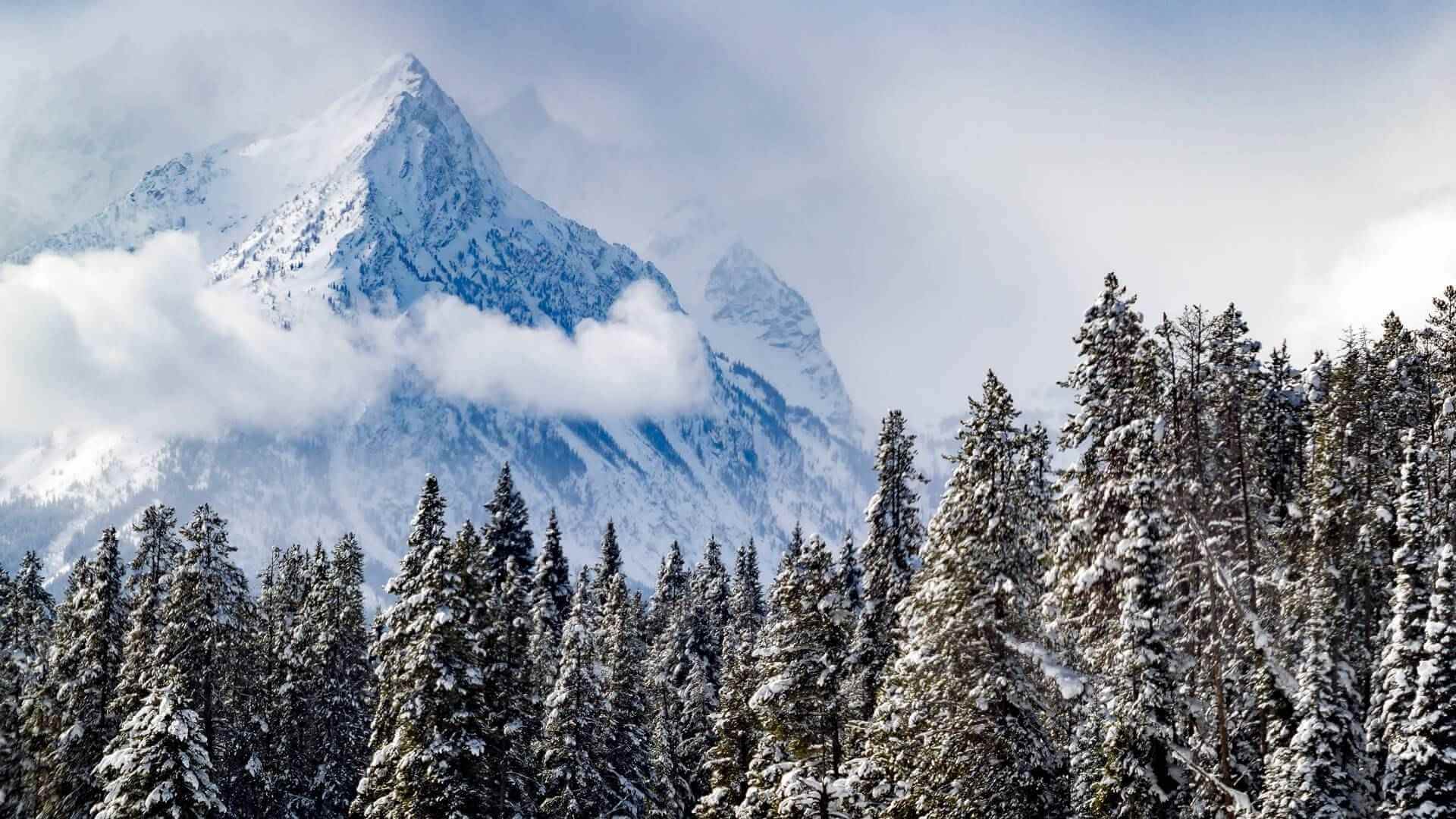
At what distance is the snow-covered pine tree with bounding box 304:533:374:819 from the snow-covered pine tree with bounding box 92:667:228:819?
2155 cm

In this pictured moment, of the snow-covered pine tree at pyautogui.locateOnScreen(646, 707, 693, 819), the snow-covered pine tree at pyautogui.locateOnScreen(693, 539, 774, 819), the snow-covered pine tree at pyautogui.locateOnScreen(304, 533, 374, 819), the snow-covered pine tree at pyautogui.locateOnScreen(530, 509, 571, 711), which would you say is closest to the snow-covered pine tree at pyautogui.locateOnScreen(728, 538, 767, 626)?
the snow-covered pine tree at pyautogui.locateOnScreen(530, 509, 571, 711)

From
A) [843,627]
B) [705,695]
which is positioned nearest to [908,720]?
[843,627]

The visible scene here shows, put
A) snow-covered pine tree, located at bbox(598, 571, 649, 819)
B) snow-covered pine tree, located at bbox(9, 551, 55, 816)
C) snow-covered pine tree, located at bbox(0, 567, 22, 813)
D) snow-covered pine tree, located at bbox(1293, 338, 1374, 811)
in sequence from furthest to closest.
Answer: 1. snow-covered pine tree, located at bbox(598, 571, 649, 819)
2. snow-covered pine tree, located at bbox(0, 567, 22, 813)
3. snow-covered pine tree, located at bbox(9, 551, 55, 816)
4. snow-covered pine tree, located at bbox(1293, 338, 1374, 811)

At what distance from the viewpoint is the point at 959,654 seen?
984 inches

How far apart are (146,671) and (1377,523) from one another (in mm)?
47704

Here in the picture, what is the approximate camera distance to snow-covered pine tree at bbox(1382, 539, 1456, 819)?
2981 centimetres

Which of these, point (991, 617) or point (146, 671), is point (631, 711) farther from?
point (991, 617)

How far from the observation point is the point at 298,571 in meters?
67.0

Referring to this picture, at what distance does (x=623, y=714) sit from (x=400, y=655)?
21909mm

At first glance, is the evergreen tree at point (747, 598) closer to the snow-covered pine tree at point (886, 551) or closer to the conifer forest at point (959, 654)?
the conifer forest at point (959, 654)

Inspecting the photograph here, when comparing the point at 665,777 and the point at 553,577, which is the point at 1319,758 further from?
the point at 553,577

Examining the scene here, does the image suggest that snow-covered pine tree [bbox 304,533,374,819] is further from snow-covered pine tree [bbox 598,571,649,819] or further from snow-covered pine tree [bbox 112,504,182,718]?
snow-covered pine tree [bbox 598,571,649,819]

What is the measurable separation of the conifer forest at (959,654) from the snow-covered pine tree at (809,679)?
11cm

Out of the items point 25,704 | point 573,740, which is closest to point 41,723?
point 25,704
